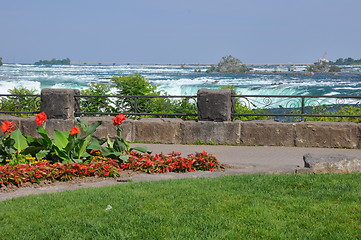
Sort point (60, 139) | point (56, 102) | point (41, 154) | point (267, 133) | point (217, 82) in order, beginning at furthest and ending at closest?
point (217, 82) → point (56, 102) → point (267, 133) → point (60, 139) → point (41, 154)

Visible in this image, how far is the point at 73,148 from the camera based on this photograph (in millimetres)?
8570

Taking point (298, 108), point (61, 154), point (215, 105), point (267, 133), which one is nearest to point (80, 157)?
point (61, 154)

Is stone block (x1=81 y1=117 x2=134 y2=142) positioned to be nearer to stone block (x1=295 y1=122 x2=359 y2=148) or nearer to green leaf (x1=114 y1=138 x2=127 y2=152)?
green leaf (x1=114 y1=138 x2=127 y2=152)

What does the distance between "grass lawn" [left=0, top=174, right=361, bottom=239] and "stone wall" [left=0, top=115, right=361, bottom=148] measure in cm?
411

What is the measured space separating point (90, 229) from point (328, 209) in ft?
7.91

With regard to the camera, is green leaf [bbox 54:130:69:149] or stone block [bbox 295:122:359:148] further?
stone block [bbox 295:122:359:148]

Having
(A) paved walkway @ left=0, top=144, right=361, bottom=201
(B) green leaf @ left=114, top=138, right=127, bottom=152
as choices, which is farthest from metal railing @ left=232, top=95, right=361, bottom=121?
(B) green leaf @ left=114, top=138, right=127, bottom=152

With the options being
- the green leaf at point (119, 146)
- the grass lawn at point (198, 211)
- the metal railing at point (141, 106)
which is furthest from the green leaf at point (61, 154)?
the metal railing at point (141, 106)

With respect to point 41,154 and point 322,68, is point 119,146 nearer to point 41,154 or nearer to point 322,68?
point 41,154

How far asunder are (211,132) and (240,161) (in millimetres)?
2156

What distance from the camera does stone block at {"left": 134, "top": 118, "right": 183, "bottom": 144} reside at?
1170 cm

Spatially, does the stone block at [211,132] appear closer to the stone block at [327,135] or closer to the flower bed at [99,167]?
the stone block at [327,135]

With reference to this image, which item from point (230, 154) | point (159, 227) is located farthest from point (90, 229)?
point (230, 154)

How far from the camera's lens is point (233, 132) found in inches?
452
